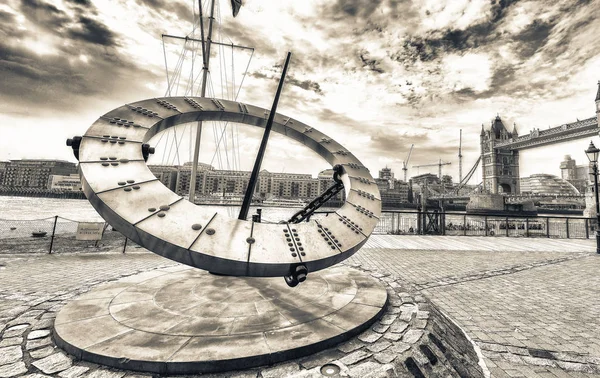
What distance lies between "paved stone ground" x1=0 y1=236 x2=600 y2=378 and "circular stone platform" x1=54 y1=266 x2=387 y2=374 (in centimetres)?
19

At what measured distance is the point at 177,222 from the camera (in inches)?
124

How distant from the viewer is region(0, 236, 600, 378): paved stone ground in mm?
3131

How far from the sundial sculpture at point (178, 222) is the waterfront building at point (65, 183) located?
115491 mm

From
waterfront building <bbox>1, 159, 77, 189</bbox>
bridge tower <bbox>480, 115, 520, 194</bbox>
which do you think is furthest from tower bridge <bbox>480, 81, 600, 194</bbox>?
waterfront building <bbox>1, 159, 77, 189</bbox>

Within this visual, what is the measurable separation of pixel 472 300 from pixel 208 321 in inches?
209

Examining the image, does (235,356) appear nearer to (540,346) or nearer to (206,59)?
(540,346)

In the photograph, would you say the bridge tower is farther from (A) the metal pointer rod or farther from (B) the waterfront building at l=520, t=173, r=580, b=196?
(A) the metal pointer rod

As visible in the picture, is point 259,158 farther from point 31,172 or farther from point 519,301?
point 31,172

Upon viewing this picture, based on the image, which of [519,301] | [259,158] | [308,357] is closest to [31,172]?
[259,158]

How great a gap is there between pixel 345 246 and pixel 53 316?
4.30 m

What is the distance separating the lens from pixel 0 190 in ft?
324

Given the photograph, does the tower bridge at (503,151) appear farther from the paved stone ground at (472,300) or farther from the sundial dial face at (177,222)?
the sundial dial face at (177,222)

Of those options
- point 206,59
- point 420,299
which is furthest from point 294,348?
point 206,59

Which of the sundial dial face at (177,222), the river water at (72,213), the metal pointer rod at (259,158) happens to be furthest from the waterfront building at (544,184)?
the sundial dial face at (177,222)
